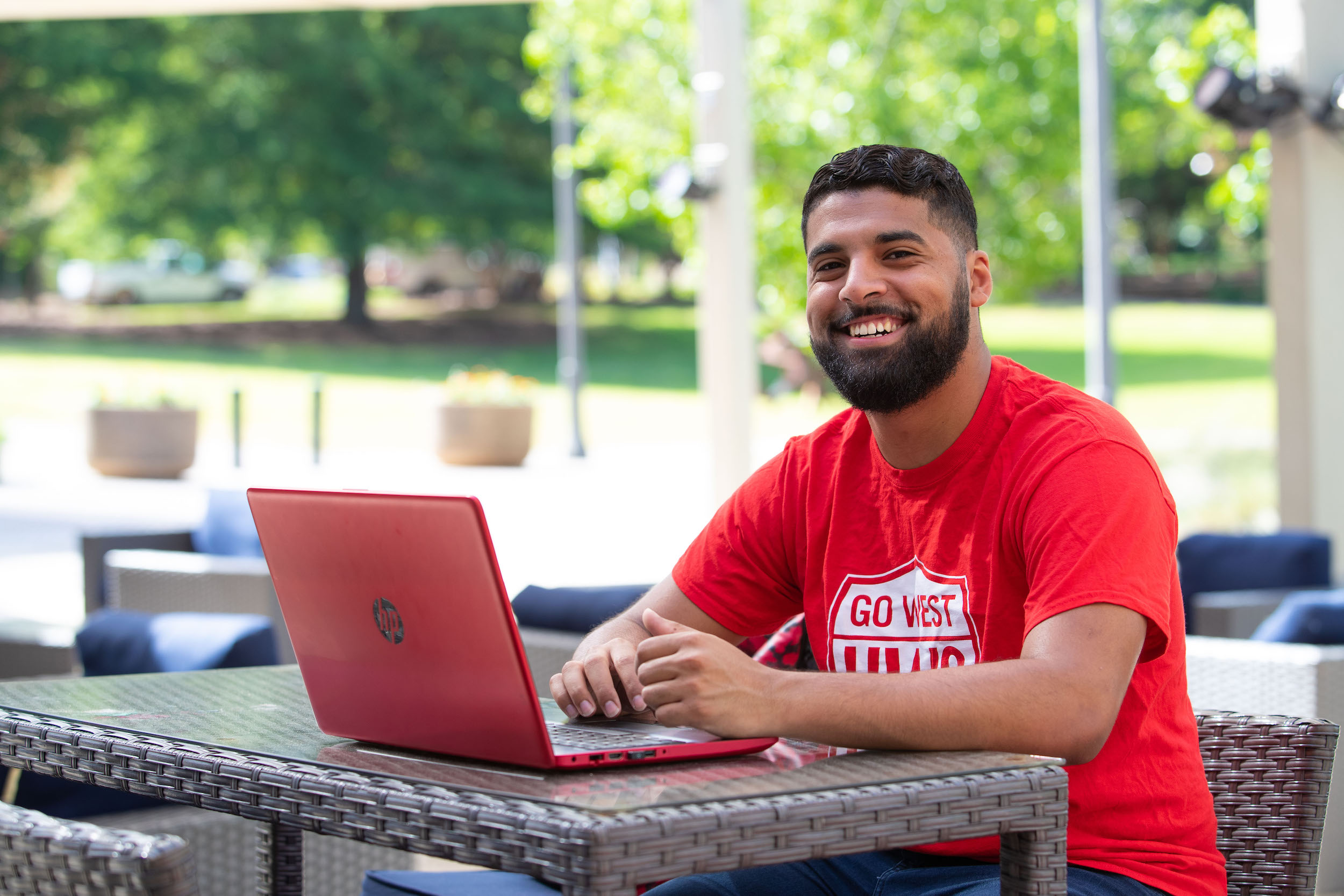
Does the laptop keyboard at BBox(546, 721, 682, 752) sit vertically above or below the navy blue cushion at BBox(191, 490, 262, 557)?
above

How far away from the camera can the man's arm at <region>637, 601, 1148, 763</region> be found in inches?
54.4

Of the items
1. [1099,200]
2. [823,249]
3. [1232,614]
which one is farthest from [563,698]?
[1099,200]

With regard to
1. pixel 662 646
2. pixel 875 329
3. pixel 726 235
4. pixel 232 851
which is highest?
pixel 726 235

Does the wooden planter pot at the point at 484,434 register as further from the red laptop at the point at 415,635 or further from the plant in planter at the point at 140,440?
the red laptop at the point at 415,635

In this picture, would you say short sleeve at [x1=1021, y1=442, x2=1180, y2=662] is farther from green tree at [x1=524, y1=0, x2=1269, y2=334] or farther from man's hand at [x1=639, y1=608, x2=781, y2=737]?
green tree at [x1=524, y1=0, x2=1269, y2=334]

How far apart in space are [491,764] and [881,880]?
19.7 inches

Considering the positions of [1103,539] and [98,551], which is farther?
[98,551]

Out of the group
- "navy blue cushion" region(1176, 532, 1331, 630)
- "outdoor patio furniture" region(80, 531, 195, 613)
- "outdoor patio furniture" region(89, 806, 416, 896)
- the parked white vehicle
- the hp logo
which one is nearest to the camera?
the hp logo

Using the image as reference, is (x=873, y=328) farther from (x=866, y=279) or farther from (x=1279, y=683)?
(x=1279, y=683)

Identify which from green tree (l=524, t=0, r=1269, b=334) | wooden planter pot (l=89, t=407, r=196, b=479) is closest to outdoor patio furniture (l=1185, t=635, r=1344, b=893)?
green tree (l=524, t=0, r=1269, b=334)

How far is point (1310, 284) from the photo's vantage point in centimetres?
605

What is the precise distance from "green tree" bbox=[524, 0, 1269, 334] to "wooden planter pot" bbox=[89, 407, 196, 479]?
462 centimetres

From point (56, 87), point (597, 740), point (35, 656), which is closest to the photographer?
point (597, 740)

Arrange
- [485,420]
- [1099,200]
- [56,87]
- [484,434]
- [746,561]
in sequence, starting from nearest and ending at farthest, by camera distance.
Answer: [746,561]
[1099,200]
[485,420]
[484,434]
[56,87]
